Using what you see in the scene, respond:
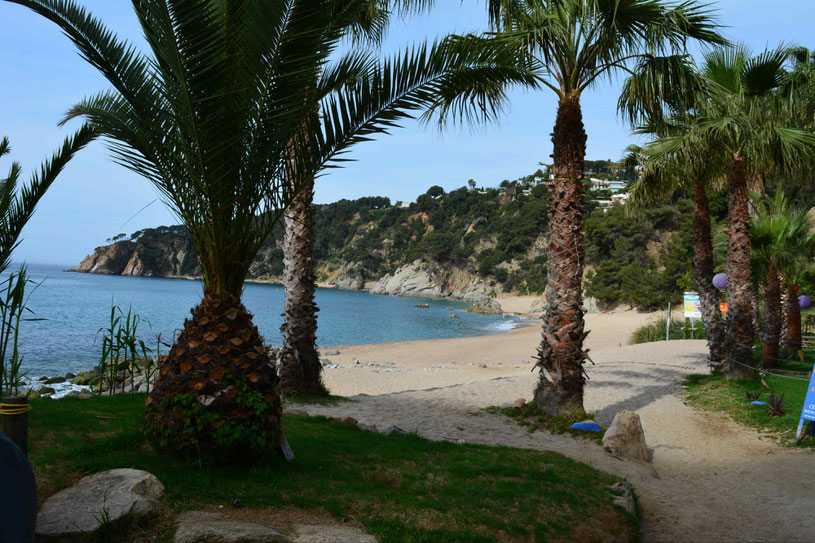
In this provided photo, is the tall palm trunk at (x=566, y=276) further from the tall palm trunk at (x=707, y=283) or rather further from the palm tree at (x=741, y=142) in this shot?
the tall palm trunk at (x=707, y=283)

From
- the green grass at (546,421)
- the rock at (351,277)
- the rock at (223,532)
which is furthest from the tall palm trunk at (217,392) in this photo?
the rock at (351,277)

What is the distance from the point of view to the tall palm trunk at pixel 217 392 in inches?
174

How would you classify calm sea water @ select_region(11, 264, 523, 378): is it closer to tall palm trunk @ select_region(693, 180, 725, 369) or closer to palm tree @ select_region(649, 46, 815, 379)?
tall palm trunk @ select_region(693, 180, 725, 369)

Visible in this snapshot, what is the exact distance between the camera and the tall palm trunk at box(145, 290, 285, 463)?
4422 millimetres

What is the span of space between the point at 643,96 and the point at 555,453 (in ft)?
20.4

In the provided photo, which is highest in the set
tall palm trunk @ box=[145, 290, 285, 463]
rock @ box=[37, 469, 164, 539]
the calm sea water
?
tall palm trunk @ box=[145, 290, 285, 463]

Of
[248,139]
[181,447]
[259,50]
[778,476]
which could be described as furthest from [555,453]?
[259,50]

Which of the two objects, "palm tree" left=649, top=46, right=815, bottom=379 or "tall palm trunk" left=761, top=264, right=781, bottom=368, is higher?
"palm tree" left=649, top=46, right=815, bottom=379

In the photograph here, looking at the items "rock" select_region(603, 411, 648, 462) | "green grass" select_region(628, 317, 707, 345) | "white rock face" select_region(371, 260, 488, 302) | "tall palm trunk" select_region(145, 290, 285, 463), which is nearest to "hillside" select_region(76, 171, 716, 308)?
"white rock face" select_region(371, 260, 488, 302)

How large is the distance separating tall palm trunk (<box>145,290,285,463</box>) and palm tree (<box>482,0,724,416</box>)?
17.9ft

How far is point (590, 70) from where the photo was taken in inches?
358

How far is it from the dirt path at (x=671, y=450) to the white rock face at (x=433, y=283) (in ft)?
199

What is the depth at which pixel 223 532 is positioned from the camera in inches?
128

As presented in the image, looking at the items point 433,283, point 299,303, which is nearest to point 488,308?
point 433,283
